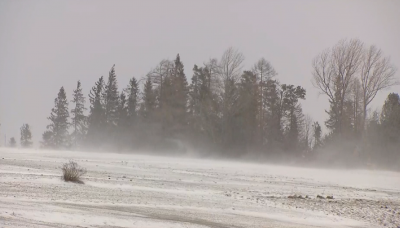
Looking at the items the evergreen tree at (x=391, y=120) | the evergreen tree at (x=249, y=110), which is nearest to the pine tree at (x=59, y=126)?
the evergreen tree at (x=249, y=110)

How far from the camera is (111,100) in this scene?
236ft

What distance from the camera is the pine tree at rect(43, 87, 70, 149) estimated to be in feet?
245

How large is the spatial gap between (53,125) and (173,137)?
91.6ft

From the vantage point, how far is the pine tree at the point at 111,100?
233ft

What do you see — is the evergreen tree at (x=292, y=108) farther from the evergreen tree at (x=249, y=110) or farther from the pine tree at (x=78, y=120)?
the pine tree at (x=78, y=120)

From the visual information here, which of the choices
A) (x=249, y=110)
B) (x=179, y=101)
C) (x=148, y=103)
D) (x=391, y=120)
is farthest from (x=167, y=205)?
(x=148, y=103)

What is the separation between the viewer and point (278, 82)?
61.3 m

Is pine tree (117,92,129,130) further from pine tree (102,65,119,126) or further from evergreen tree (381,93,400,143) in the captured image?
evergreen tree (381,93,400,143)

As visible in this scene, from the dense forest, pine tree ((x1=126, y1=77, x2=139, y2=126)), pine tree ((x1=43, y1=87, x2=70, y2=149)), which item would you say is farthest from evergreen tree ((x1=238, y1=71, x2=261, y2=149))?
pine tree ((x1=43, y1=87, x2=70, y2=149))

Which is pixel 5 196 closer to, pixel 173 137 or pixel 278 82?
pixel 173 137

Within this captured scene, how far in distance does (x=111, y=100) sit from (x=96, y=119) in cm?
437

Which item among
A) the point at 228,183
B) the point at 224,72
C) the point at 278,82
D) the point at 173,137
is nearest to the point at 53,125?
the point at 173,137

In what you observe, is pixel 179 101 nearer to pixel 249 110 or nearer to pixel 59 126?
pixel 249 110

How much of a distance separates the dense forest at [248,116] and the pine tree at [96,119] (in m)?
0.29
